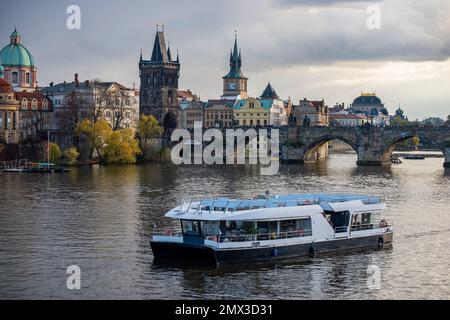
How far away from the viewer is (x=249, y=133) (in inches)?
6329

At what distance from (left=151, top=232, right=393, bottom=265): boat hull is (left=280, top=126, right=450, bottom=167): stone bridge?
89415 millimetres

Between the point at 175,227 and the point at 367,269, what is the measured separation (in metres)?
15.0

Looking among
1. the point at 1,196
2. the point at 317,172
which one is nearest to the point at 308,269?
the point at 1,196

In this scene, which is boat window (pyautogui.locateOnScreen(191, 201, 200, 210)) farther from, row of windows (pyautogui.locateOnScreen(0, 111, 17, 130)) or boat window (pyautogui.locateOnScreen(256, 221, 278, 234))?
row of windows (pyautogui.locateOnScreen(0, 111, 17, 130))

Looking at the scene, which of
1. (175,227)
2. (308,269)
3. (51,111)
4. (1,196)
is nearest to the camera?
(308,269)

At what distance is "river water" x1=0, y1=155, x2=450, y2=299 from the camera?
41.3m

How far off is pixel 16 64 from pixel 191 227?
426 feet

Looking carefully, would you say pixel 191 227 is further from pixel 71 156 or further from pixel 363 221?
pixel 71 156

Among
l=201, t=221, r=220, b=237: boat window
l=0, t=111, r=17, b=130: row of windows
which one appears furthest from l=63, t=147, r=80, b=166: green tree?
l=201, t=221, r=220, b=237: boat window

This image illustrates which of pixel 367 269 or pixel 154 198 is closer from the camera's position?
pixel 367 269

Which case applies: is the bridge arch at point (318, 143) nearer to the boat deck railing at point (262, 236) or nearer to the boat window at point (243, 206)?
the boat deck railing at point (262, 236)

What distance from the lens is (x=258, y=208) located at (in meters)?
47.9
